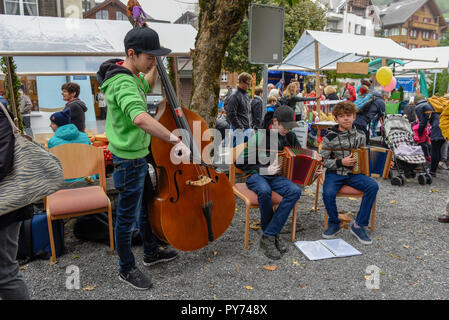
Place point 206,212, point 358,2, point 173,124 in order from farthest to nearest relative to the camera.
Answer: point 358,2
point 206,212
point 173,124

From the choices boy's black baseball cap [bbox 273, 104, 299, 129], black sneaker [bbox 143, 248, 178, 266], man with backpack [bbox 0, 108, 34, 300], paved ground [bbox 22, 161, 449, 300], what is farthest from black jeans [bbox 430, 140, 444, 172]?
man with backpack [bbox 0, 108, 34, 300]

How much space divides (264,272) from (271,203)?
2.44ft

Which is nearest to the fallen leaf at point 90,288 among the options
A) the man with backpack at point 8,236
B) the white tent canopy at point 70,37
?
the man with backpack at point 8,236

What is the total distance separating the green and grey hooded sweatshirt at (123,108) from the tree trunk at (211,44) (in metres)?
2.29

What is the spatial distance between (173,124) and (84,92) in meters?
10.5

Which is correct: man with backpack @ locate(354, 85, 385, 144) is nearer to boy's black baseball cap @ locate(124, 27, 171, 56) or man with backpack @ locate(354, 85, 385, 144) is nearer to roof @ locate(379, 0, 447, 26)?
boy's black baseball cap @ locate(124, 27, 171, 56)

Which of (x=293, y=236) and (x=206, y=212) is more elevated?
(x=206, y=212)

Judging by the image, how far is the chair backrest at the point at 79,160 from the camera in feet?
11.8

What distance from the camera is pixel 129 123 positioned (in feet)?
8.39

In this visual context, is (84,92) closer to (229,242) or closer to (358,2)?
(229,242)

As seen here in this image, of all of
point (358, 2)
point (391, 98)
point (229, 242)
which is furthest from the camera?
point (358, 2)

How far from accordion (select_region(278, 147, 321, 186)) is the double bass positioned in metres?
0.81

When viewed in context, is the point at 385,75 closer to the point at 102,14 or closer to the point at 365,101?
the point at 365,101
